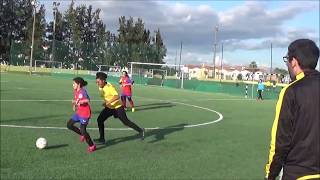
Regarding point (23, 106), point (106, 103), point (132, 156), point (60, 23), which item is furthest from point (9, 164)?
point (60, 23)

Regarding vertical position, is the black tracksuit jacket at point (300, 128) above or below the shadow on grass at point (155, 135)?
above

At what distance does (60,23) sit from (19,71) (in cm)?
2052

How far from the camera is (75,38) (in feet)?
258

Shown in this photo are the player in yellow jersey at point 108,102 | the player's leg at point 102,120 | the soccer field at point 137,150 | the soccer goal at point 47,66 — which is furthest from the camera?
the soccer goal at point 47,66

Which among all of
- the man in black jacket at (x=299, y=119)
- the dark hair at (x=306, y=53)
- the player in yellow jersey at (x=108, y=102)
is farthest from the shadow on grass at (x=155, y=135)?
the dark hair at (x=306, y=53)

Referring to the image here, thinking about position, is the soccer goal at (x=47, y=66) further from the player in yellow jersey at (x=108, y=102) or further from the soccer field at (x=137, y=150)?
the player in yellow jersey at (x=108, y=102)

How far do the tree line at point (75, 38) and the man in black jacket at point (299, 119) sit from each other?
60666 millimetres

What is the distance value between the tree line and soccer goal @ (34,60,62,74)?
26.7 inches

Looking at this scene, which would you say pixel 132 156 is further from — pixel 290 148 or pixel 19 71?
pixel 19 71

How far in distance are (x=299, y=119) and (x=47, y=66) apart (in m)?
62.4

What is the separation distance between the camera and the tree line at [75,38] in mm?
65250

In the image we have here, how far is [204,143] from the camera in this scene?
12906 millimetres

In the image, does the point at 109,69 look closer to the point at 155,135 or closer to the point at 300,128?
the point at 155,135

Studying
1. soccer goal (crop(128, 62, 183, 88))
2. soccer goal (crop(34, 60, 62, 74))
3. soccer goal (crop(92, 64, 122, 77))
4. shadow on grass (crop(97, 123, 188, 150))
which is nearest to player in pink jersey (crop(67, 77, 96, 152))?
shadow on grass (crop(97, 123, 188, 150))
